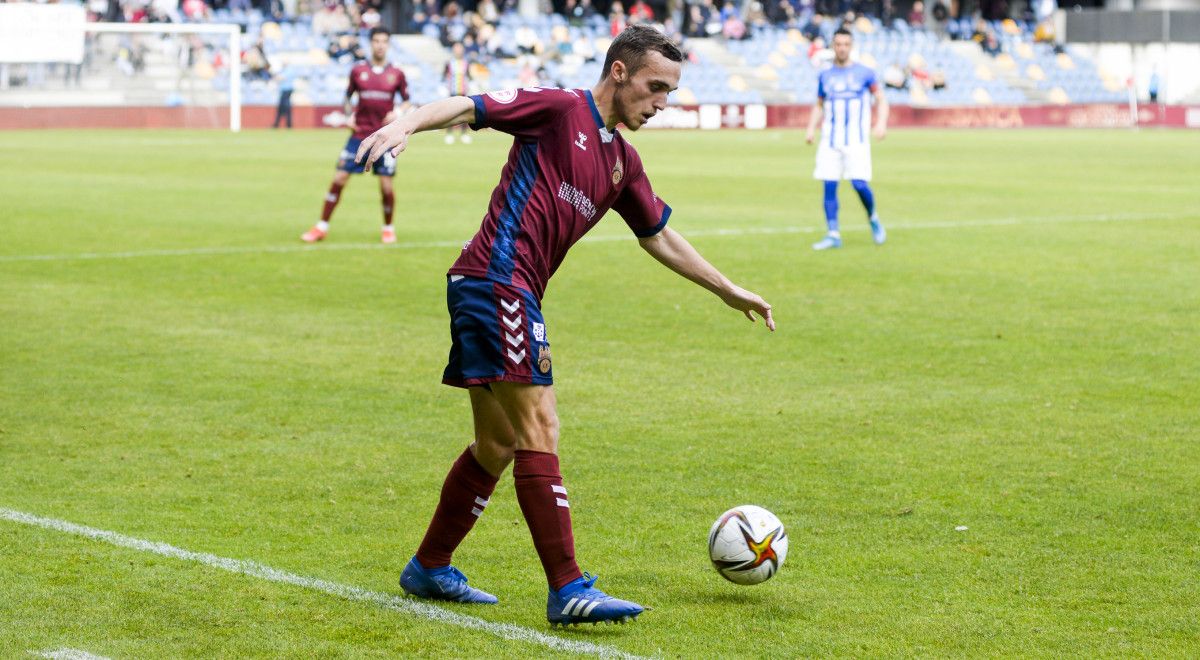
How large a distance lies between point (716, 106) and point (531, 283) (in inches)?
1860

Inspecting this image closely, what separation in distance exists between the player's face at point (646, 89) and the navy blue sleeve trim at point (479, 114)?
0.45m

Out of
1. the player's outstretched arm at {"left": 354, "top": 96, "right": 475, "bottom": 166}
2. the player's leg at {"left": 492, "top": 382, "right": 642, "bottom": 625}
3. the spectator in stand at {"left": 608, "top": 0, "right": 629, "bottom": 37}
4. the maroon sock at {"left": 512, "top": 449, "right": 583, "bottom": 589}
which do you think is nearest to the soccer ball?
the player's leg at {"left": 492, "top": 382, "right": 642, "bottom": 625}

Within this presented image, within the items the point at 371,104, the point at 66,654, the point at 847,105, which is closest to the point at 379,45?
the point at 371,104

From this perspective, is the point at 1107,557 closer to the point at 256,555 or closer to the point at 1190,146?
the point at 256,555

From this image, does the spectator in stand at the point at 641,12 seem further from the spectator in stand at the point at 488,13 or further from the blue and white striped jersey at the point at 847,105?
the blue and white striped jersey at the point at 847,105

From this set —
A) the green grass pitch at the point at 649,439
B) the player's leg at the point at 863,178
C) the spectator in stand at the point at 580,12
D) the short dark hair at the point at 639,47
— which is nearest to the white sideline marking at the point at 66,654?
the green grass pitch at the point at 649,439

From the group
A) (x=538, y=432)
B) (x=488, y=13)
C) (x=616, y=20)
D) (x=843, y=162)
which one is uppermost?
(x=488, y=13)

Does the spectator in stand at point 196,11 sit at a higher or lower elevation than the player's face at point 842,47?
higher

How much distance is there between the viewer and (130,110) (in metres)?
43.6

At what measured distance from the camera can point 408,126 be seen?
4551 millimetres

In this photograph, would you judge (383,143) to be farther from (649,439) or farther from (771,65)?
(771,65)

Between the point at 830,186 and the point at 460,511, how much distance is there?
1221 cm

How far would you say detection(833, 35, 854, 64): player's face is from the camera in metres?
16.9

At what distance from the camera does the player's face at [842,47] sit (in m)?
16.9
